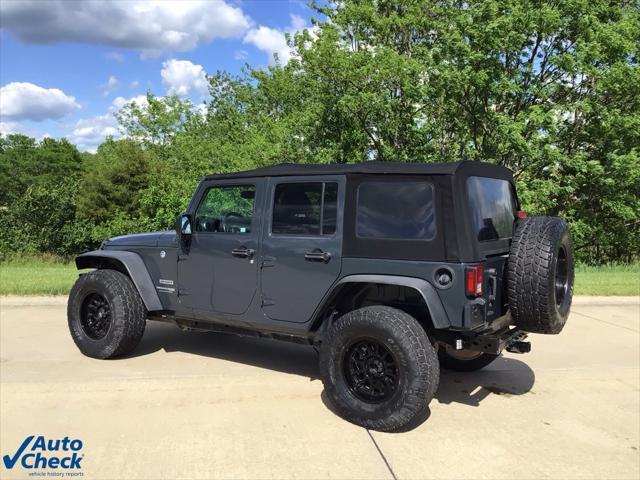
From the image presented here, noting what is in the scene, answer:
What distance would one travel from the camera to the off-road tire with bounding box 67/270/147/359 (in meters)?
5.25

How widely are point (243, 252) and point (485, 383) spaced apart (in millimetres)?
2561

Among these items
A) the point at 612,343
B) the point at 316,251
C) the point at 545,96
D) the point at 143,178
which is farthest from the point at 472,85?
the point at 143,178

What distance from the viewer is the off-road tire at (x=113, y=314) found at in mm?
5254

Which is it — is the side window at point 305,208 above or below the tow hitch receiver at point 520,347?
above

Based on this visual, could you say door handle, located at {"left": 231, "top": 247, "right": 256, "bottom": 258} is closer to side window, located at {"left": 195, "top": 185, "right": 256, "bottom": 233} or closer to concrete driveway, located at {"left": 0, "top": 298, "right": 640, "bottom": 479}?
side window, located at {"left": 195, "top": 185, "right": 256, "bottom": 233}

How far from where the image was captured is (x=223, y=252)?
486 centimetres

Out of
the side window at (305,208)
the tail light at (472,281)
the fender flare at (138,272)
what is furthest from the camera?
the fender flare at (138,272)

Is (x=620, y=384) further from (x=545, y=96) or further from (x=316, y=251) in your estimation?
(x=545, y=96)

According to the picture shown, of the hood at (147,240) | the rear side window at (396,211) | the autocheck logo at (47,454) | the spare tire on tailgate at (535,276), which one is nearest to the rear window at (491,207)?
the spare tire on tailgate at (535,276)

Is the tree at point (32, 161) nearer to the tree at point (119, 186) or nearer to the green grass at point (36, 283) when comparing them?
the tree at point (119, 186)

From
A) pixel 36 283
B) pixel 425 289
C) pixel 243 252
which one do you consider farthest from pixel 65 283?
pixel 425 289

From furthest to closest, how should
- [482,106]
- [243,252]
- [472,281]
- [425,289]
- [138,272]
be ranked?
[482,106], [138,272], [243,252], [425,289], [472,281]

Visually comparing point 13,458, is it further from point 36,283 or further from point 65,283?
point 36,283

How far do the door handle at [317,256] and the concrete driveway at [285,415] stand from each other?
1171 millimetres
